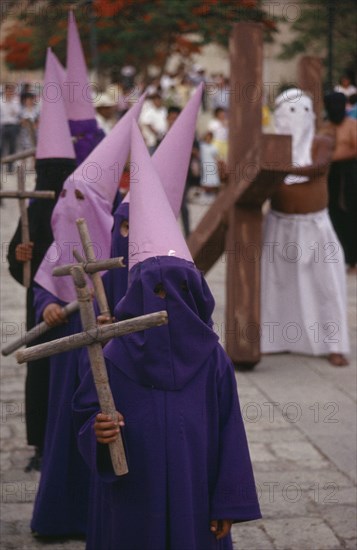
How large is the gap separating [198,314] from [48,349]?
516 mm

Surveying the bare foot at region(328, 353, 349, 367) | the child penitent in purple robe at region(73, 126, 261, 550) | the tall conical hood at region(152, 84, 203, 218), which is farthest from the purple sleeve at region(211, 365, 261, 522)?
the bare foot at region(328, 353, 349, 367)

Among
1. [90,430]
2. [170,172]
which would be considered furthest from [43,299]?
[90,430]

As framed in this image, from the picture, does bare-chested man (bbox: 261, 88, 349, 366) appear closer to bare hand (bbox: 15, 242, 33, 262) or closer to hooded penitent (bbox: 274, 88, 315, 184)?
hooded penitent (bbox: 274, 88, 315, 184)

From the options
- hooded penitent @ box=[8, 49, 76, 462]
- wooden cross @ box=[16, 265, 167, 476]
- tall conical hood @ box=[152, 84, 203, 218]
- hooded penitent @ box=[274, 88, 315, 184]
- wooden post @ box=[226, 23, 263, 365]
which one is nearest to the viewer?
wooden cross @ box=[16, 265, 167, 476]

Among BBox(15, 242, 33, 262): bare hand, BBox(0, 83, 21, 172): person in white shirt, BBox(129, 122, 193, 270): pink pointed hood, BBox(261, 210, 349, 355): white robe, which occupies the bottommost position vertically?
BBox(0, 83, 21, 172): person in white shirt

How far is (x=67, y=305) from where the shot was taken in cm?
531

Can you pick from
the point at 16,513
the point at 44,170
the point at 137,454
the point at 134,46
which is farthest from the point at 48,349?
the point at 134,46

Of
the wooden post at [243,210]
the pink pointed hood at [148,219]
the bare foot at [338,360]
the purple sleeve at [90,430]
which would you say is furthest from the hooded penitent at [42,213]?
the bare foot at [338,360]

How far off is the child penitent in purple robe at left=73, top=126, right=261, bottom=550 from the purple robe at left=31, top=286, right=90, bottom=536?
1.31m

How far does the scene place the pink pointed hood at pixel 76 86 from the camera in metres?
6.68

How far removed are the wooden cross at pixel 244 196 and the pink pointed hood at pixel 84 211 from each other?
2.43 meters

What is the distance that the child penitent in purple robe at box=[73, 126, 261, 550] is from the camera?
3.73m

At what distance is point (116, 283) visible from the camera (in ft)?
15.9

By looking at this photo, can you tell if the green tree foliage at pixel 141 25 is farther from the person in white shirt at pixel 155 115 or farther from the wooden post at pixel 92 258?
the wooden post at pixel 92 258
